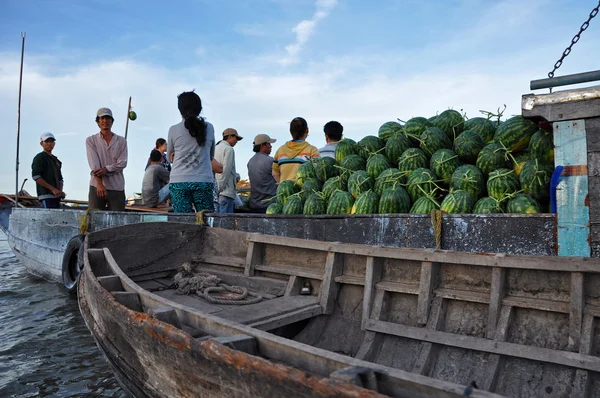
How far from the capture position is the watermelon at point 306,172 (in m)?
6.50

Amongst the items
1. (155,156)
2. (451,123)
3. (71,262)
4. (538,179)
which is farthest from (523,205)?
(155,156)

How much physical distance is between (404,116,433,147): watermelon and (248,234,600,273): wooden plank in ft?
7.20

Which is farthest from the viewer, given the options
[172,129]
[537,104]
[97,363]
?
Answer: [172,129]

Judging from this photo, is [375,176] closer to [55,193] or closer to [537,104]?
[537,104]

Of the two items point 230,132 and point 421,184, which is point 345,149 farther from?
point 230,132

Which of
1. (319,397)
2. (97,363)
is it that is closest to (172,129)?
(97,363)

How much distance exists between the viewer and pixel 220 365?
2379mm

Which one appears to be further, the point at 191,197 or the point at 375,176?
the point at 191,197

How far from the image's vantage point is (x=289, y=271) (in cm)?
464

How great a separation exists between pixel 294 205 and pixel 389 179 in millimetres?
1380

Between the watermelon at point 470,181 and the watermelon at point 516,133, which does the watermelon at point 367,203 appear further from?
the watermelon at point 516,133

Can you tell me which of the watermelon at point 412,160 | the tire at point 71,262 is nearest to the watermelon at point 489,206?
the watermelon at point 412,160

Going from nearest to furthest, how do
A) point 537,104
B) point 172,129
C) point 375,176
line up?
point 537,104 < point 375,176 < point 172,129

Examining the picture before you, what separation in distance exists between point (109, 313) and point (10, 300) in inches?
243
